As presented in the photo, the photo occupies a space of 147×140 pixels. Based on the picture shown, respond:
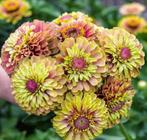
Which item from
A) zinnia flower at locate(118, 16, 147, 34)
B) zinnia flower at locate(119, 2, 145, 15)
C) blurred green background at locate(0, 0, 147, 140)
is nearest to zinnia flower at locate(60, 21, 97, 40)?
blurred green background at locate(0, 0, 147, 140)

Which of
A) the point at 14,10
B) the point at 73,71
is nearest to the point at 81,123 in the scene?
the point at 73,71

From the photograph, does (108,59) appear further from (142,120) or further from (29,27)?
(142,120)

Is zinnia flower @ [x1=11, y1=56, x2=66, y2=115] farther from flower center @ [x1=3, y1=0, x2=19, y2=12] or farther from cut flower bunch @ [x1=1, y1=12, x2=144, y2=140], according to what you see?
flower center @ [x1=3, y1=0, x2=19, y2=12]

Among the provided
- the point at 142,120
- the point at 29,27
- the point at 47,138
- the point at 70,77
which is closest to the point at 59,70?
the point at 70,77

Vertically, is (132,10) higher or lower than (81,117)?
→ higher

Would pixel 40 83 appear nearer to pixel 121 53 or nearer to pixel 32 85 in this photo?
pixel 32 85

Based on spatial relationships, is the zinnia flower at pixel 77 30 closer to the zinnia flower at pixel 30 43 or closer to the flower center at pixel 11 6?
the zinnia flower at pixel 30 43

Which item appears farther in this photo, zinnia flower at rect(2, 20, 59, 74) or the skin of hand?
the skin of hand
